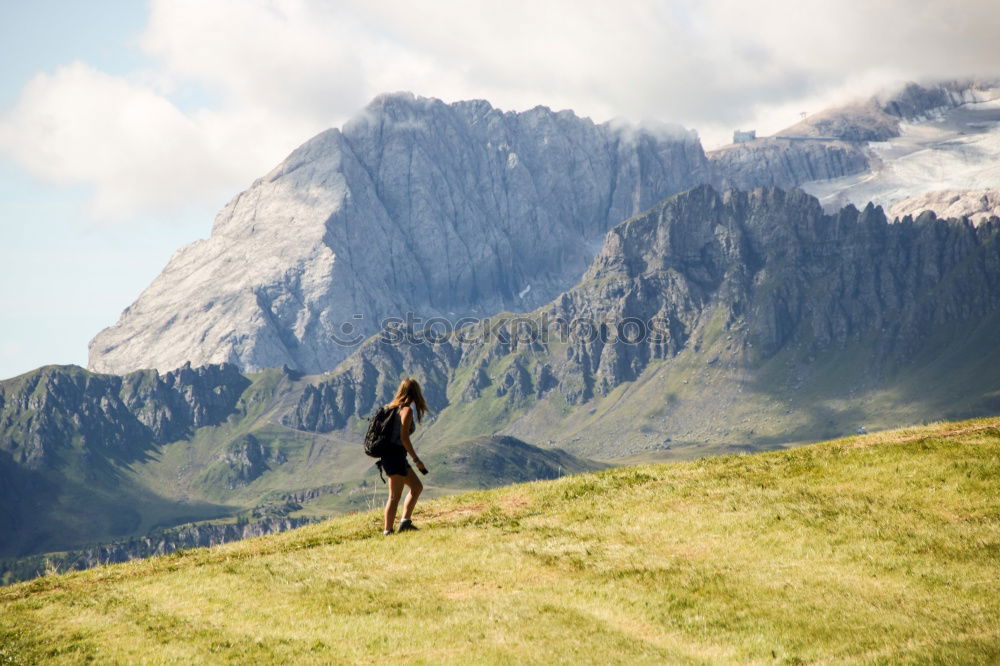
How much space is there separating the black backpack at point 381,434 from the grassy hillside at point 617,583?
321 cm

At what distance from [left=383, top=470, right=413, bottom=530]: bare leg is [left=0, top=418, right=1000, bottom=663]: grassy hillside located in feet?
3.93

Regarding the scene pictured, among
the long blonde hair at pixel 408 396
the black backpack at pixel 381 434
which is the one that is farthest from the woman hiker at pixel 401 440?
the black backpack at pixel 381 434

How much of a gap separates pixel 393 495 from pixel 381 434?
230cm

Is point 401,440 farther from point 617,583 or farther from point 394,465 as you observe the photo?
point 617,583

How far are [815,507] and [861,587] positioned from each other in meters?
7.83

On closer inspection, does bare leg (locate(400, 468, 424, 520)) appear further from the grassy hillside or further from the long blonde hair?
the long blonde hair

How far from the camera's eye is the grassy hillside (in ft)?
73.5

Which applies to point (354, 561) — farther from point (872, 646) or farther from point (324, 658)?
point (872, 646)

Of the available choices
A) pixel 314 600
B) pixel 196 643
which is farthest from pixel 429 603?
pixel 196 643

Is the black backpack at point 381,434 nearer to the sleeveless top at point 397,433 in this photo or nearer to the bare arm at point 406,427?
the sleeveless top at point 397,433

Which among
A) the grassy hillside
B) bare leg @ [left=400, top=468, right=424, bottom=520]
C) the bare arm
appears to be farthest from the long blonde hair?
the grassy hillside

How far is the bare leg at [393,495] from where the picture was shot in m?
34.1

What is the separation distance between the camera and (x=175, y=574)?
3191 centimetres

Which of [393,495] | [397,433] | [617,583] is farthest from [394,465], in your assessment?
[617,583]
